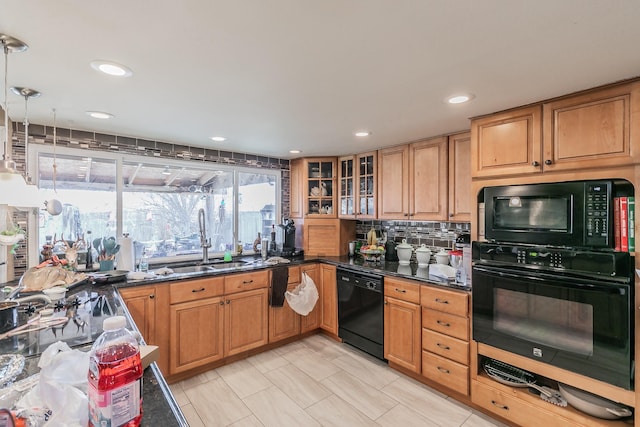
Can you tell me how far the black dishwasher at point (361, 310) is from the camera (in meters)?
2.85

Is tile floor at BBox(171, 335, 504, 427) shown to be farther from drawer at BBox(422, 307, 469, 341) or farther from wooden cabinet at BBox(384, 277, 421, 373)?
drawer at BBox(422, 307, 469, 341)

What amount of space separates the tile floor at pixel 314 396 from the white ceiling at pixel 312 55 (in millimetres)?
2170

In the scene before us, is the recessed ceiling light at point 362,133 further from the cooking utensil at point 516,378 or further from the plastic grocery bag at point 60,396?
the plastic grocery bag at point 60,396

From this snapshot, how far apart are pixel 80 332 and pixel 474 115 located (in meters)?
2.66

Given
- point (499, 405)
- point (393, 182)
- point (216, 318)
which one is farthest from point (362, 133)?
point (499, 405)

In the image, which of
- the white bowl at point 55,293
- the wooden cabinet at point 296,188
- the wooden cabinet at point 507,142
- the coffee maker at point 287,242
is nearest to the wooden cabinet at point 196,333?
the white bowl at point 55,293

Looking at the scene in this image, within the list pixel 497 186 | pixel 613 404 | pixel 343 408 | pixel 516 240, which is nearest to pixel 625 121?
pixel 497 186

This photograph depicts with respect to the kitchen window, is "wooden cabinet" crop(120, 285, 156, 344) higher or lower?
lower

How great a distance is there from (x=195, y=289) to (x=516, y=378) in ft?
8.33

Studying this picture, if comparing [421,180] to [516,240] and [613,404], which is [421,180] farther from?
[613,404]

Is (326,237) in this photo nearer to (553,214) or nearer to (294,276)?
(294,276)

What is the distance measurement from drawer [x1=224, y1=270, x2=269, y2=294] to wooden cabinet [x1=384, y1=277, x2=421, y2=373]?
122 centimetres

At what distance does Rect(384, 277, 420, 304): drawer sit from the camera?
256 centimetres

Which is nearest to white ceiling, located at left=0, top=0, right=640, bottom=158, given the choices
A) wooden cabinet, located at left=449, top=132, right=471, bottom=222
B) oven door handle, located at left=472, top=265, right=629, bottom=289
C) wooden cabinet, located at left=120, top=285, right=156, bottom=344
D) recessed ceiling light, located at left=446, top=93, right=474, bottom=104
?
recessed ceiling light, located at left=446, top=93, right=474, bottom=104
